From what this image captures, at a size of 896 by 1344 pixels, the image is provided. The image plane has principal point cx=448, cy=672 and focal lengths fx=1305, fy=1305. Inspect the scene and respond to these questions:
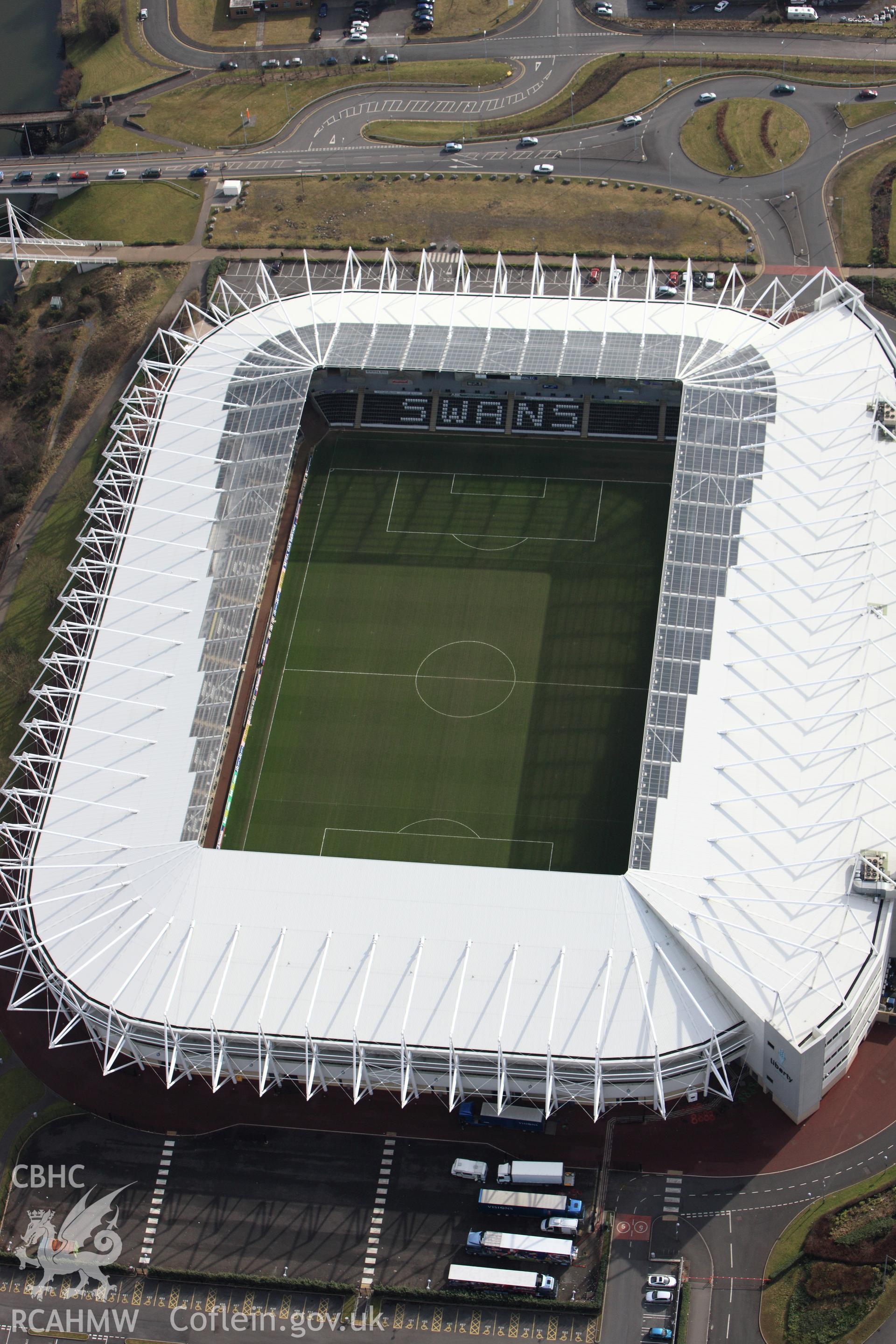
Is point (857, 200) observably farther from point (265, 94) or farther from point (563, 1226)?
point (563, 1226)

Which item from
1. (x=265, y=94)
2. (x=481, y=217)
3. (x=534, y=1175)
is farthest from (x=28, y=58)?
(x=534, y=1175)

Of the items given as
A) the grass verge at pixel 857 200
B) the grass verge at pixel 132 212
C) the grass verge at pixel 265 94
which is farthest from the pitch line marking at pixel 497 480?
the grass verge at pixel 265 94

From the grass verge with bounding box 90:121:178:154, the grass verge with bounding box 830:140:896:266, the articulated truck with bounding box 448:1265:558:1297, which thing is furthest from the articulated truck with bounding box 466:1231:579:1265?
the grass verge with bounding box 90:121:178:154

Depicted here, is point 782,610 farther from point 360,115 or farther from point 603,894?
point 360,115

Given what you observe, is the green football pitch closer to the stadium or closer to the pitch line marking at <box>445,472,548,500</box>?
the pitch line marking at <box>445,472,548,500</box>

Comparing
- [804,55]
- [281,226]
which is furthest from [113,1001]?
[804,55]
